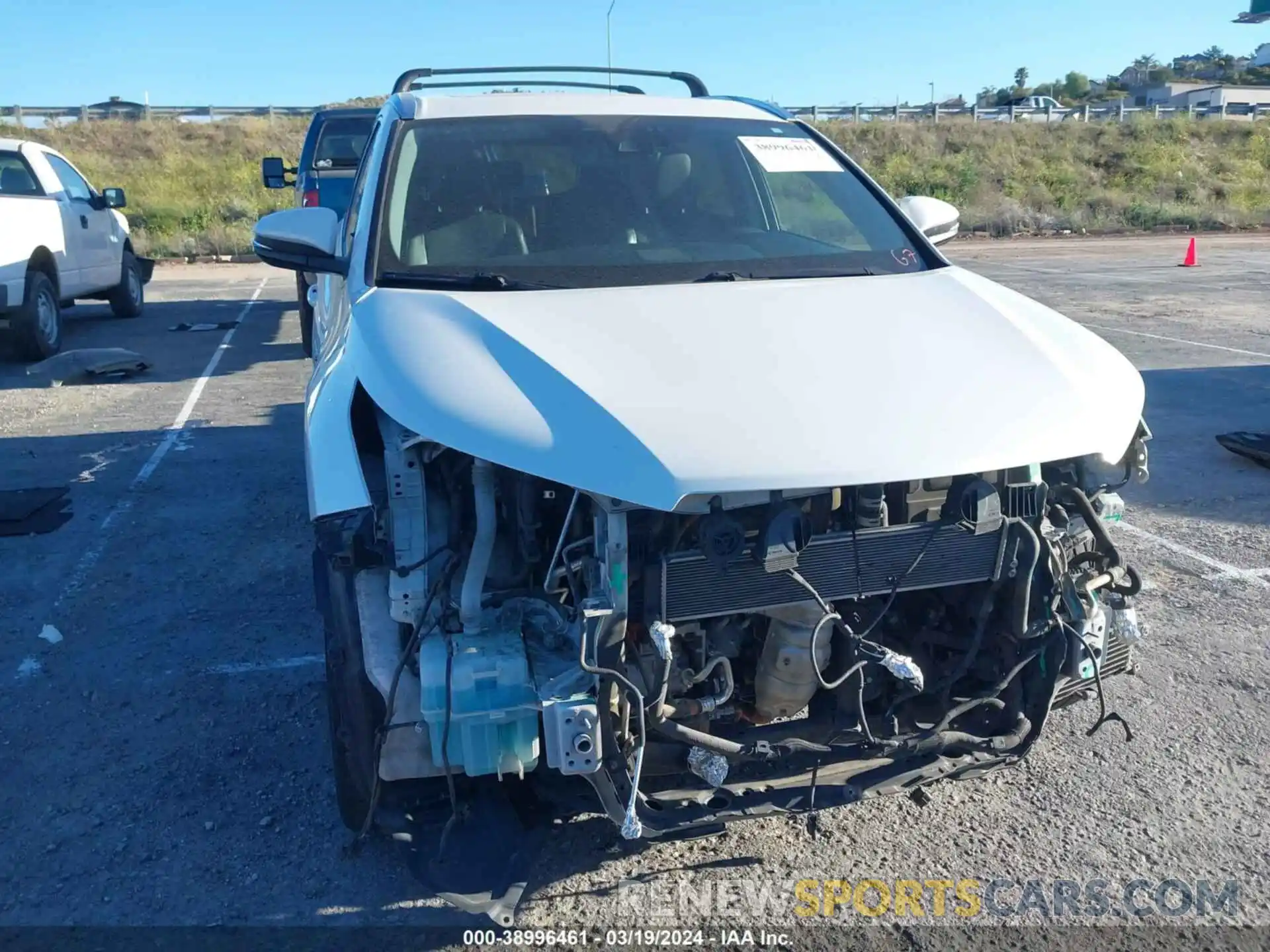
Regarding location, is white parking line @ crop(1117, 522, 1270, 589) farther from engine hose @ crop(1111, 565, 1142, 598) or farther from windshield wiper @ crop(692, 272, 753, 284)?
windshield wiper @ crop(692, 272, 753, 284)

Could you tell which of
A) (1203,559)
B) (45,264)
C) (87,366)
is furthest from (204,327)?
(1203,559)

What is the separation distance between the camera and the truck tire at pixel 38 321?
959 cm

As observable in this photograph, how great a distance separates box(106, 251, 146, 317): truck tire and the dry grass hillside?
35.3ft

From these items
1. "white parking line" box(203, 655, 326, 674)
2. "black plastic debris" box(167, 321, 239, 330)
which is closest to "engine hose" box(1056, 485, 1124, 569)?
"white parking line" box(203, 655, 326, 674)

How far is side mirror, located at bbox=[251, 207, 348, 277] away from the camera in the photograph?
12.0ft

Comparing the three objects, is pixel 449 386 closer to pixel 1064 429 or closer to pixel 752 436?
pixel 752 436

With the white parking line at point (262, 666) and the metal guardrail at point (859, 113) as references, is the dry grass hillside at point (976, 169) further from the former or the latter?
the white parking line at point (262, 666)

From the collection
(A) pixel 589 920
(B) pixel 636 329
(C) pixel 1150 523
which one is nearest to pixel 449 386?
(B) pixel 636 329

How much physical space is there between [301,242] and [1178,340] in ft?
33.2

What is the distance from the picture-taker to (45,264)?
10180 mm

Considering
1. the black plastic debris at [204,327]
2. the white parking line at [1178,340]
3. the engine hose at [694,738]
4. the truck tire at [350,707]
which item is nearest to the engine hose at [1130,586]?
the engine hose at [694,738]

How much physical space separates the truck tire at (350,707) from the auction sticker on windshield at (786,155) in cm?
229

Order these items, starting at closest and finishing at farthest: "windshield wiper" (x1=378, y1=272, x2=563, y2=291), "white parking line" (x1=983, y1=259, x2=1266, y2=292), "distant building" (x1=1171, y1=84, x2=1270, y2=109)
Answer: "windshield wiper" (x1=378, y1=272, x2=563, y2=291) → "white parking line" (x1=983, y1=259, x2=1266, y2=292) → "distant building" (x1=1171, y1=84, x2=1270, y2=109)

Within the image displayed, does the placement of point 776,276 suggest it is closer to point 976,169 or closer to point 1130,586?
point 1130,586
